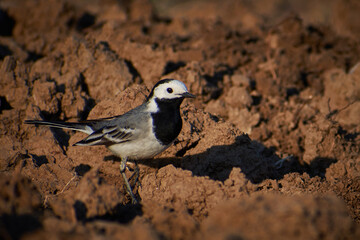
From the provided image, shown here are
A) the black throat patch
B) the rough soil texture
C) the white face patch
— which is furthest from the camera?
the white face patch

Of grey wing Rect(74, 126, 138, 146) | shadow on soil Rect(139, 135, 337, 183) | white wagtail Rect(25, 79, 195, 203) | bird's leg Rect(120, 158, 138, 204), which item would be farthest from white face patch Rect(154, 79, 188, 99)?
bird's leg Rect(120, 158, 138, 204)

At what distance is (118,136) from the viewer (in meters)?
4.78

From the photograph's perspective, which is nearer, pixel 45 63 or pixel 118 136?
pixel 118 136


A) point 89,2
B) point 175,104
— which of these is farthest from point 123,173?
point 89,2

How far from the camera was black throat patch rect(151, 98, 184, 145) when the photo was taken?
4648 mm

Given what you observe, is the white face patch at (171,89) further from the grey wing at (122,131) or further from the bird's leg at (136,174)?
the bird's leg at (136,174)

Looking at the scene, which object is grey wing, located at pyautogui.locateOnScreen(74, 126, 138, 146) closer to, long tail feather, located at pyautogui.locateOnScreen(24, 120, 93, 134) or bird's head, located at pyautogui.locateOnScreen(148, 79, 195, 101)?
long tail feather, located at pyautogui.locateOnScreen(24, 120, 93, 134)

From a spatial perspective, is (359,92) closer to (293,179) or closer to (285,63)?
(285,63)

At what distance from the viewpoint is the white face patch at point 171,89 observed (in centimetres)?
480

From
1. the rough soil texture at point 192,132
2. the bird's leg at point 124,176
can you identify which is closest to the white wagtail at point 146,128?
the bird's leg at point 124,176

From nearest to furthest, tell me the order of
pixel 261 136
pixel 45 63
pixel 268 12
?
pixel 261 136
pixel 45 63
pixel 268 12

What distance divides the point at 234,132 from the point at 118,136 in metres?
1.69

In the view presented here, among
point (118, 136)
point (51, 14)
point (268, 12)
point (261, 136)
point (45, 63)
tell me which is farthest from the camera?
point (268, 12)

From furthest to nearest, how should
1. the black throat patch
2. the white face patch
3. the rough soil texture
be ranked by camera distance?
the white face patch < the black throat patch < the rough soil texture
